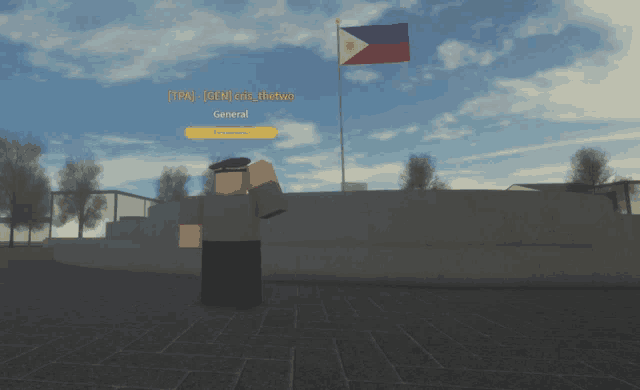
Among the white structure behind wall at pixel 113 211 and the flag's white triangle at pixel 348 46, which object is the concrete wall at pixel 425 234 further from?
the white structure behind wall at pixel 113 211

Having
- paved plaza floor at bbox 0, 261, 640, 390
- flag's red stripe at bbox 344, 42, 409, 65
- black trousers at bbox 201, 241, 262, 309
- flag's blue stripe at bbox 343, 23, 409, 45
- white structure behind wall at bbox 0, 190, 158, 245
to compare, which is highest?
flag's blue stripe at bbox 343, 23, 409, 45

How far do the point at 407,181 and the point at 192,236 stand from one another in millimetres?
32173

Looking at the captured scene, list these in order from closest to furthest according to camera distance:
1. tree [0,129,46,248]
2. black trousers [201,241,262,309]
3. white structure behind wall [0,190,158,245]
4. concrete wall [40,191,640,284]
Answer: black trousers [201,241,262,309] < concrete wall [40,191,640,284] < white structure behind wall [0,190,158,245] < tree [0,129,46,248]

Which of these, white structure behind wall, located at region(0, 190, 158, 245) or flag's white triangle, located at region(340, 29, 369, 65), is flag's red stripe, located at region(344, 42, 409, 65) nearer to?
flag's white triangle, located at region(340, 29, 369, 65)

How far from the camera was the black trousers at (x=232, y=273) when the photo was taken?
11.5ft

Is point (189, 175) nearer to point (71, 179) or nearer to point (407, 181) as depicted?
point (71, 179)

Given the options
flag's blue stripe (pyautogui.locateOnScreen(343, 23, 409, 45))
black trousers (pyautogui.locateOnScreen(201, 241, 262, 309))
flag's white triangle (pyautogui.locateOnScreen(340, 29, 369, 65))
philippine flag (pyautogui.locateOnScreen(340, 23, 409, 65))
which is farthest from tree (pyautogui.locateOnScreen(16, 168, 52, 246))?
black trousers (pyautogui.locateOnScreen(201, 241, 262, 309))

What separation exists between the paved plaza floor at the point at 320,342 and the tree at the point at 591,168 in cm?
4025

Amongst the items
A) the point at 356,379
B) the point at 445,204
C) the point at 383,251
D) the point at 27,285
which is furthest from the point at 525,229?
the point at 27,285

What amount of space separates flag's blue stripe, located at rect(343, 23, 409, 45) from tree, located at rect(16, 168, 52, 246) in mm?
24090

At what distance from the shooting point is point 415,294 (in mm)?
4566

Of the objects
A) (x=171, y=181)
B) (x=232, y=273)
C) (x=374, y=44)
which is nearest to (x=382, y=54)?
(x=374, y=44)

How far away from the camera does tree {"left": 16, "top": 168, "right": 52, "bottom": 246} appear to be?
→ 901 inches

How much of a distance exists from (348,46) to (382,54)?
3.74ft
